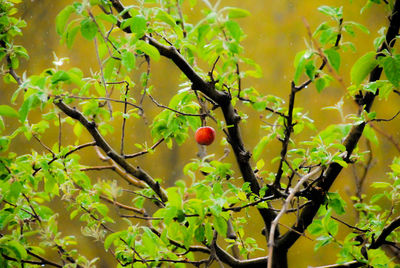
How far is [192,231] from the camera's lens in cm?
Answer: 105

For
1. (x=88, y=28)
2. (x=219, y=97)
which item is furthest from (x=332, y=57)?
(x=88, y=28)

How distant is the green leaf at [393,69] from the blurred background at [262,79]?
130 cm

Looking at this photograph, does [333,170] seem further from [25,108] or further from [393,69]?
[25,108]

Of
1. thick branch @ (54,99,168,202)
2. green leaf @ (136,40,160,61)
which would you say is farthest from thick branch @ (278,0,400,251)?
green leaf @ (136,40,160,61)

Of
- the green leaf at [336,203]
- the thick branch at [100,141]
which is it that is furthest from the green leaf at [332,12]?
the thick branch at [100,141]

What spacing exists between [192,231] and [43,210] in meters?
0.72

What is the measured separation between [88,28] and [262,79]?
153cm

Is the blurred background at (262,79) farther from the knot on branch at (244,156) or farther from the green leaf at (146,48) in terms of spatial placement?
the green leaf at (146,48)

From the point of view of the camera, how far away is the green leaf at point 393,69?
2.87ft

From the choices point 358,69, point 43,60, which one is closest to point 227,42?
point 358,69

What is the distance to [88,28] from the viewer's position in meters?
0.91

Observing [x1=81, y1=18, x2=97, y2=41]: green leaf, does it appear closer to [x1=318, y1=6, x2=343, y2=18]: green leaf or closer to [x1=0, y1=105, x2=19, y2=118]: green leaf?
[x1=0, y1=105, x2=19, y2=118]: green leaf

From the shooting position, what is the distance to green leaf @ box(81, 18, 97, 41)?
0.90 meters

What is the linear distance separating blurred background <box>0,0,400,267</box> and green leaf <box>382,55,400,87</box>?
1296 mm
